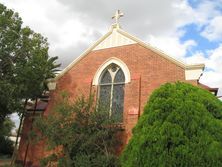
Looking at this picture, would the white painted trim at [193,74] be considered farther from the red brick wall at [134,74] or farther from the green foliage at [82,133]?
the green foliage at [82,133]

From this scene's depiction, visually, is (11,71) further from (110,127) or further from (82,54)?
(110,127)

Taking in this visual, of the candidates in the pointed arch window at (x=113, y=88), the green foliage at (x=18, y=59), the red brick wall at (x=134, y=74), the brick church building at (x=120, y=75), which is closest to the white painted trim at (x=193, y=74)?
the brick church building at (x=120, y=75)

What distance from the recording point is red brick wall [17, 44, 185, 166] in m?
15.2

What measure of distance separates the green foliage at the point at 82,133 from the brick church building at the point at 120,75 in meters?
0.83

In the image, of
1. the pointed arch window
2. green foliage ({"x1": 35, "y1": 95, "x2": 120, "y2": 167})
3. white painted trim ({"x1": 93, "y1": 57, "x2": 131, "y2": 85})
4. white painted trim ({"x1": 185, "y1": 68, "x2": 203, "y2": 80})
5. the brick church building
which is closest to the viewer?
green foliage ({"x1": 35, "y1": 95, "x2": 120, "y2": 167})

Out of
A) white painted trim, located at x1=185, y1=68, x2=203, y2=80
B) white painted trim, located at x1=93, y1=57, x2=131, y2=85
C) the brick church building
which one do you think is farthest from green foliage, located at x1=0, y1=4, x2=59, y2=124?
white painted trim, located at x1=185, y1=68, x2=203, y2=80

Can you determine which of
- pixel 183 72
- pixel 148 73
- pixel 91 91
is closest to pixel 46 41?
pixel 91 91

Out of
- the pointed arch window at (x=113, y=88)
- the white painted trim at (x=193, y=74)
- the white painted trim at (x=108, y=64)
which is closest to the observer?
the white painted trim at (x=193, y=74)

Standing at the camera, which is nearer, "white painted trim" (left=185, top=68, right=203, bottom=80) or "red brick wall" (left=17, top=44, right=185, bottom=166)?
"white painted trim" (left=185, top=68, right=203, bottom=80)

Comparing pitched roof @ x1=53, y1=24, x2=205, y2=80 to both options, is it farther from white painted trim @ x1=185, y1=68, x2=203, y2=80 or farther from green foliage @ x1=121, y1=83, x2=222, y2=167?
green foliage @ x1=121, y1=83, x2=222, y2=167

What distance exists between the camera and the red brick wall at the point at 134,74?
15.2m

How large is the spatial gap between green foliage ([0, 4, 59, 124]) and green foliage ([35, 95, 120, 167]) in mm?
3208

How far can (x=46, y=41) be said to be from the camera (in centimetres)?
1817

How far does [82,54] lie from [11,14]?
173 inches
